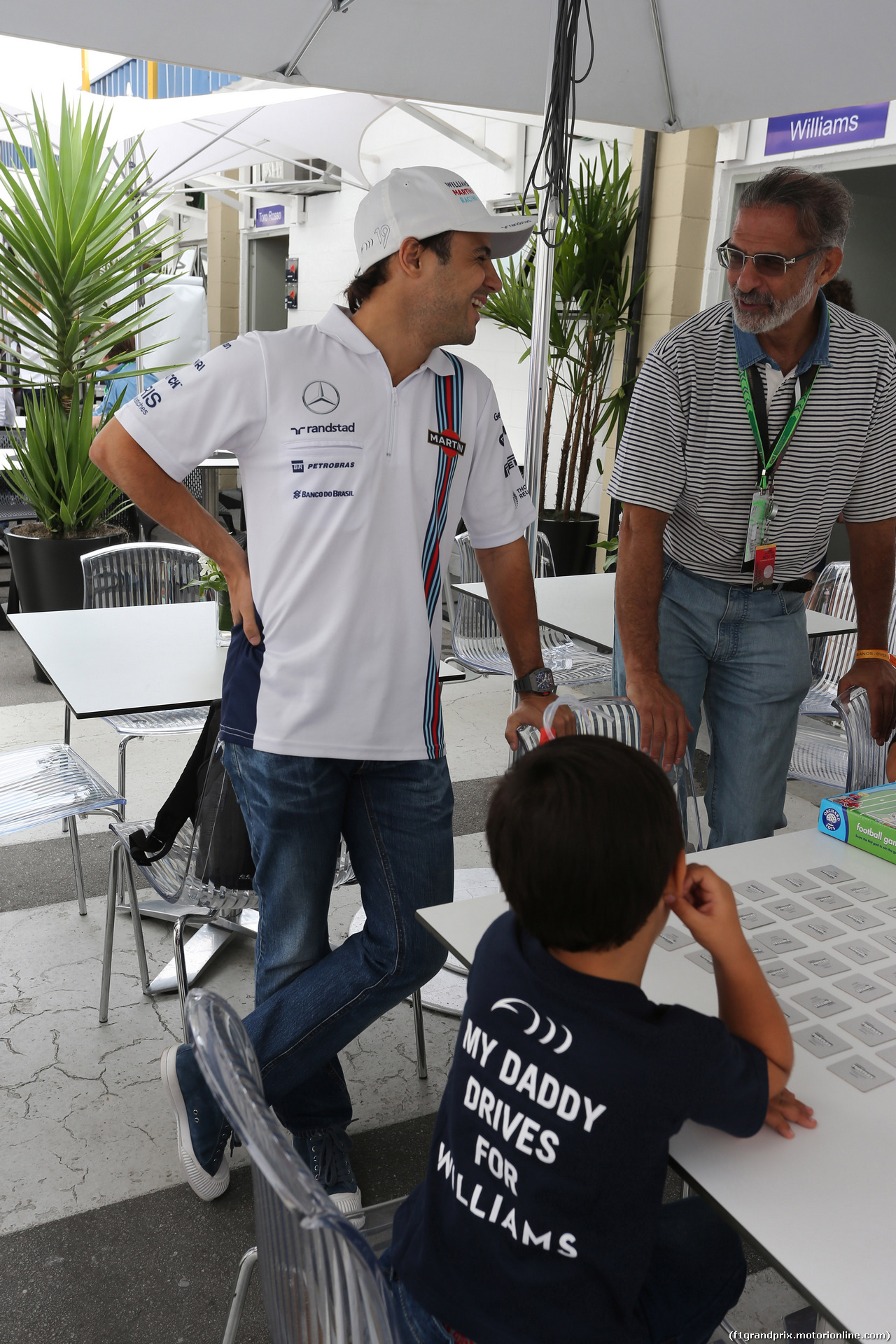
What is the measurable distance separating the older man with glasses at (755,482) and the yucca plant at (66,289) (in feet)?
12.1

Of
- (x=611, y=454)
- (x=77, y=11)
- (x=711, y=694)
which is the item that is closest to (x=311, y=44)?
(x=77, y=11)

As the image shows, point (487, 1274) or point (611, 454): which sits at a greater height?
point (611, 454)

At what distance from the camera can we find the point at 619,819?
974 mm

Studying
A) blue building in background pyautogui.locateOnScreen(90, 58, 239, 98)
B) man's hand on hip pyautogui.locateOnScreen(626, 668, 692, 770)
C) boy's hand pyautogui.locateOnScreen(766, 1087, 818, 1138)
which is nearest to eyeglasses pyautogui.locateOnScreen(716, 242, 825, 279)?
man's hand on hip pyautogui.locateOnScreen(626, 668, 692, 770)

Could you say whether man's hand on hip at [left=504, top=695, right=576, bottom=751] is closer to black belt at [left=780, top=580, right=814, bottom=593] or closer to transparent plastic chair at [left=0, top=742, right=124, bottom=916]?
black belt at [left=780, top=580, right=814, bottom=593]

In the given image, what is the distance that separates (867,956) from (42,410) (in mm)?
4794

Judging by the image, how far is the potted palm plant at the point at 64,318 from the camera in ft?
16.7

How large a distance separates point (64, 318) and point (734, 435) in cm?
425

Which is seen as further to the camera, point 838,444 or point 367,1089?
point 367,1089

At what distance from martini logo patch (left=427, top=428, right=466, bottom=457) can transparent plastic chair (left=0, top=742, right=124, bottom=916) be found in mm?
1235

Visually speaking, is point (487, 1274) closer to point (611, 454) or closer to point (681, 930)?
point (681, 930)

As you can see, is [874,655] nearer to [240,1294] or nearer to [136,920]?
[240,1294]

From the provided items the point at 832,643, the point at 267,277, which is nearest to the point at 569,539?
the point at 832,643

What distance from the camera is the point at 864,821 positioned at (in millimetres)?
1636
